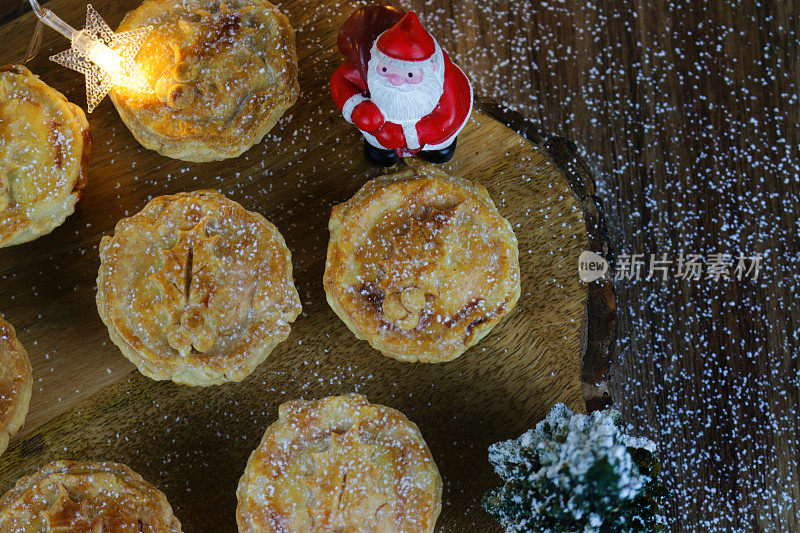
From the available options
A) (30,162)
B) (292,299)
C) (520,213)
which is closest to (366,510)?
(292,299)

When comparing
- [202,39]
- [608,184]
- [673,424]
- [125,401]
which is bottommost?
[673,424]

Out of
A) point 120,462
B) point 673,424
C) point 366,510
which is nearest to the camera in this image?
point 366,510

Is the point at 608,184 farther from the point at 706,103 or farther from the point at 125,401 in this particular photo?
the point at 125,401

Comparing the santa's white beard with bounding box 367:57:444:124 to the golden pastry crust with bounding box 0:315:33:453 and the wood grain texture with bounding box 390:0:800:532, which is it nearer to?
the wood grain texture with bounding box 390:0:800:532

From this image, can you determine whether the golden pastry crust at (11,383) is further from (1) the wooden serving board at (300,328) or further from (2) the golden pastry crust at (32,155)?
(2) the golden pastry crust at (32,155)

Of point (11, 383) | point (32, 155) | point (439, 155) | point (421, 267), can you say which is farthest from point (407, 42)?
point (11, 383)

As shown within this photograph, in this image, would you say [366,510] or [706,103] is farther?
[706,103]
